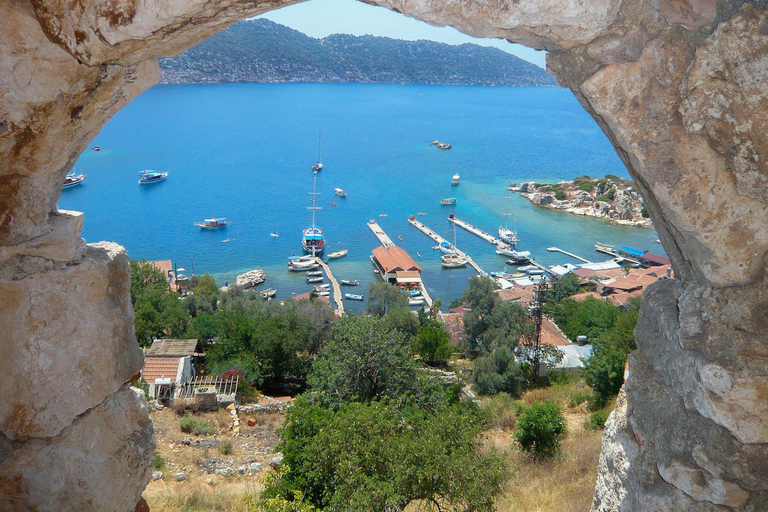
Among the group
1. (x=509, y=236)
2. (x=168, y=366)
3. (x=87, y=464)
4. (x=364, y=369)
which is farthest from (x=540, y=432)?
(x=509, y=236)

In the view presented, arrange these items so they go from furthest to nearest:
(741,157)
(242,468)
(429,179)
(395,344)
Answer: (429,179) < (395,344) < (242,468) < (741,157)

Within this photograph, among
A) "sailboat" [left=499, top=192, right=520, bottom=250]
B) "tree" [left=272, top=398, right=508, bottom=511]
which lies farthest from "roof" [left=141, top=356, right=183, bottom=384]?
"sailboat" [left=499, top=192, right=520, bottom=250]

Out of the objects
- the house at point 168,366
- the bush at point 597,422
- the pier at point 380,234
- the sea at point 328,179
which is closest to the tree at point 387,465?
the bush at point 597,422

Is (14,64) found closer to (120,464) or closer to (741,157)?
(120,464)

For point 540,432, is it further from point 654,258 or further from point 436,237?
point 436,237

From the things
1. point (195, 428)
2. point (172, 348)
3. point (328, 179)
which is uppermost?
point (195, 428)

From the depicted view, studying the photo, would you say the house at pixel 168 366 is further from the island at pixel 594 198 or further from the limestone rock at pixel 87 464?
the island at pixel 594 198

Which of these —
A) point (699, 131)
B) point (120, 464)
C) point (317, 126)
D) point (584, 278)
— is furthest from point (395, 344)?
point (317, 126)
